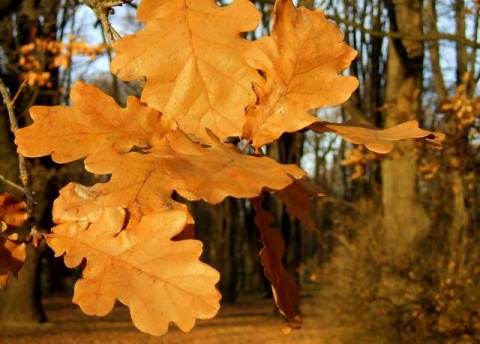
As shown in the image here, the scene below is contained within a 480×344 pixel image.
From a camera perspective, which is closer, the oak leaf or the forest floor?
the oak leaf

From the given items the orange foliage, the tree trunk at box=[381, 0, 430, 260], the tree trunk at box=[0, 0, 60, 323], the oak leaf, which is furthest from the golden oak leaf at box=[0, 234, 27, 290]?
the tree trunk at box=[0, 0, 60, 323]

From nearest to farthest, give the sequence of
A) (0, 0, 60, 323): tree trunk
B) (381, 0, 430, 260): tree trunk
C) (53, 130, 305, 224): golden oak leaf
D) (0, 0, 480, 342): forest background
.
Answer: (53, 130, 305, 224): golden oak leaf
(0, 0, 480, 342): forest background
(381, 0, 430, 260): tree trunk
(0, 0, 60, 323): tree trunk

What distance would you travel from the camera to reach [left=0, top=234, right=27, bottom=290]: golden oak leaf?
2.29 ft

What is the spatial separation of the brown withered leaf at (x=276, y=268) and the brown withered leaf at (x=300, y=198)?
0.03 m

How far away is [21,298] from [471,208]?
6525mm

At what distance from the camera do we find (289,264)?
14633 millimetres

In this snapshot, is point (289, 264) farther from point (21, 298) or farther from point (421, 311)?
point (421, 311)

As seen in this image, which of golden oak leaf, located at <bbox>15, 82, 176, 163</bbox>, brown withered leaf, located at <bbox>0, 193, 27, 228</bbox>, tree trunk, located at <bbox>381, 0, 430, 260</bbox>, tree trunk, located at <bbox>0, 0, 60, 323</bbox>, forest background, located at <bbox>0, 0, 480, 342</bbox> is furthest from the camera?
tree trunk, located at <bbox>0, 0, 60, 323</bbox>

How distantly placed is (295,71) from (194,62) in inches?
3.8

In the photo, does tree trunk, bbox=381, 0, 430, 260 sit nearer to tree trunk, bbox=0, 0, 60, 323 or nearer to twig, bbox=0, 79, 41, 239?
tree trunk, bbox=0, 0, 60, 323

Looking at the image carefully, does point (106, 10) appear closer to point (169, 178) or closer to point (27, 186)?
point (27, 186)

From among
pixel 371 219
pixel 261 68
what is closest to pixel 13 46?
pixel 371 219

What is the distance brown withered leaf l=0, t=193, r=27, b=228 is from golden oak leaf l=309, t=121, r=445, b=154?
12.4 inches

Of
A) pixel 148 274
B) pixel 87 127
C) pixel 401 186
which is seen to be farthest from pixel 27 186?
pixel 401 186
